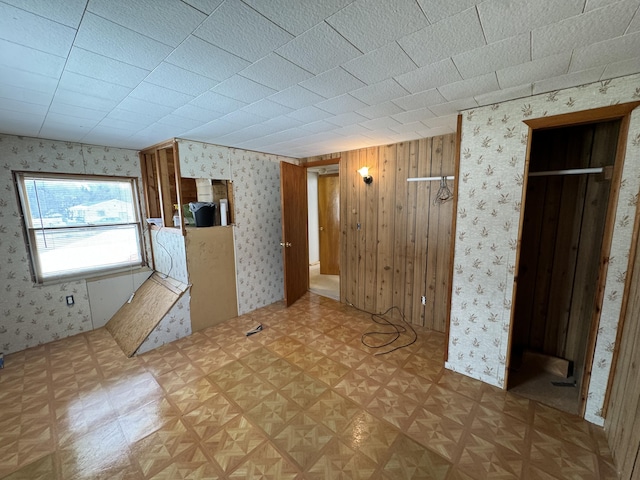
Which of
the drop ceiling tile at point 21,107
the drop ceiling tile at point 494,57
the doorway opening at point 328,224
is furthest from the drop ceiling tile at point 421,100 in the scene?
the doorway opening at point 328,224

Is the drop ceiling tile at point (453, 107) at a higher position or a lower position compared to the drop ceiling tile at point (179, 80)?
lower

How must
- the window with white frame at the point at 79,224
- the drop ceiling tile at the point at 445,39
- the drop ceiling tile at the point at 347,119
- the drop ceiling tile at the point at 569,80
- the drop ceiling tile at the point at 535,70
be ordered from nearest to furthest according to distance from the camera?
the drop ceiling tile at the point at 445,39, the drop ceiling tile at the point at 535,70, the drop ceiling tile at the point at 569,80, the drop ceiling tile at the point at 347,119, the window with white frame at the point at 79,224

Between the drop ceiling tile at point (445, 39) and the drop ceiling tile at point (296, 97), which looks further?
the drop ceiling tile at point (296, 97)

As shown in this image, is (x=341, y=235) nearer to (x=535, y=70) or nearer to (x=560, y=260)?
(x=560, y=260)

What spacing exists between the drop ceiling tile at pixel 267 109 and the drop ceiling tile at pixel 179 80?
1.25 feet

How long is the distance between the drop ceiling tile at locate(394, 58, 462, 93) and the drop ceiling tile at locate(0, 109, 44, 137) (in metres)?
2.96

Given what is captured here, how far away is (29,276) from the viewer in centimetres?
286

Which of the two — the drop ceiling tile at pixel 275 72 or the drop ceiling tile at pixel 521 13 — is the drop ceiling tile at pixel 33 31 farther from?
the drop ceiling tile at pixel 521 13

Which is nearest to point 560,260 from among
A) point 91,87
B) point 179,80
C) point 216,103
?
point 216,103

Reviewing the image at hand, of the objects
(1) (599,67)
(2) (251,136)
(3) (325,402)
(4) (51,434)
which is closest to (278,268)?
(2) (251,136)

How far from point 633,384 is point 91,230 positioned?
5169mm

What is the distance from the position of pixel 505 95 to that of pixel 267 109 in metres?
1.77

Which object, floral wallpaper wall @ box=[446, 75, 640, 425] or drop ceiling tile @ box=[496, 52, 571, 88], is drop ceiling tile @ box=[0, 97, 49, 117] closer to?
drop ceiling tile @ box=[496, 52, 571, 88]

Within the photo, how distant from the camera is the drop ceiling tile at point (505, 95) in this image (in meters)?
1.71
